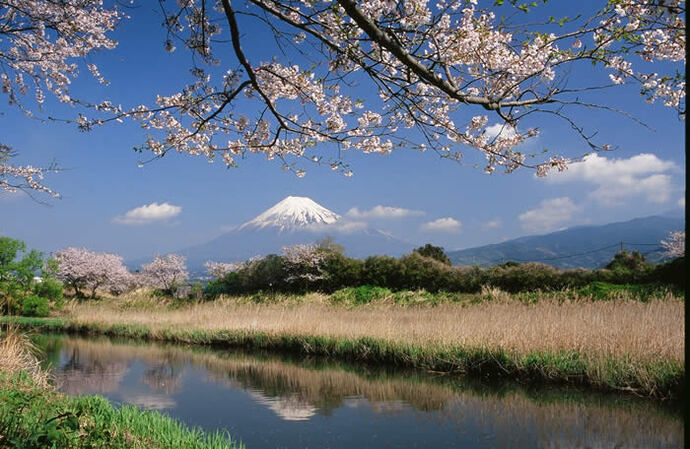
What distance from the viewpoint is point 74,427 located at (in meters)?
3.65

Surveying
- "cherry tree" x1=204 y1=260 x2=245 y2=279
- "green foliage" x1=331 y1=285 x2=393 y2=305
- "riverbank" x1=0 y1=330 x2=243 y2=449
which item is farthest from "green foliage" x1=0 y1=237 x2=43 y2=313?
"riverbank" x1=0 y1=330 x2=243 y2=449

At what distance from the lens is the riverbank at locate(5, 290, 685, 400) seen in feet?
25.3

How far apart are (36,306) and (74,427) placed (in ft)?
73.0

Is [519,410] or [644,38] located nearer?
[644,38]

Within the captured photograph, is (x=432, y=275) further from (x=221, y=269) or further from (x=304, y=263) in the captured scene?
(x=221, y=269)

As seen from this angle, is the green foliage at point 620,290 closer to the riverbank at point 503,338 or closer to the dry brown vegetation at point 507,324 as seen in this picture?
the dry brown vegetation at point 507,324

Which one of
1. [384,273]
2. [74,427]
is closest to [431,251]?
[384,273]

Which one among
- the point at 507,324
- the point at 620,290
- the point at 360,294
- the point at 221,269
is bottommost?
the point at 507,324

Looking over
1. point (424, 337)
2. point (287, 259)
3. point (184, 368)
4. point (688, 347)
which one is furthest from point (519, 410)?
point (287, 259)

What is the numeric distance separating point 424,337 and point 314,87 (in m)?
6.55

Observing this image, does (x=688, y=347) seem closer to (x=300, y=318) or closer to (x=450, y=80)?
(x=450, y=80)

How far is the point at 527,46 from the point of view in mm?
4602

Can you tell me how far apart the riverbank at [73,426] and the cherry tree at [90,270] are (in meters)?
22.6

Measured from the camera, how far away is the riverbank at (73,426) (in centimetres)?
388
